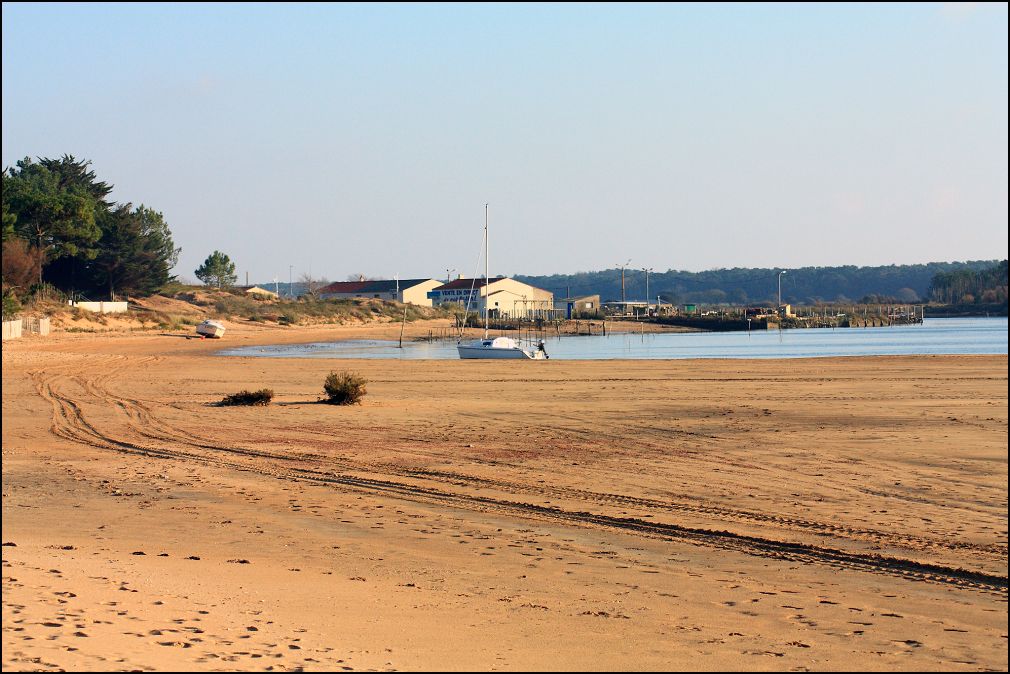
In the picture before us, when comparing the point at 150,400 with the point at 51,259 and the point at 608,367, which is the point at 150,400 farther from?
the point at 51,259

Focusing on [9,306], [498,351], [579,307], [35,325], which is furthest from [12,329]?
[579,307]

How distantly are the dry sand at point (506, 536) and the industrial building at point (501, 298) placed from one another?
4241 inches

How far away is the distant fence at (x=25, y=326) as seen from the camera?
54725 millimetres

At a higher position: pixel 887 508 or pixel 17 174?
pixel 17 174

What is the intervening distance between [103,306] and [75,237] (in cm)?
599

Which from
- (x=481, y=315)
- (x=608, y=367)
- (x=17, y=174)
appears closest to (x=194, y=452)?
(x=608, y=367)

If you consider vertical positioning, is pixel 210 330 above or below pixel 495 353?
above

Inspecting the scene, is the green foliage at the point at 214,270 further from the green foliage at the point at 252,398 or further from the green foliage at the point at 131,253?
the green foliage at the point at 252,398

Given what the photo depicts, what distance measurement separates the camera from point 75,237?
73062mm

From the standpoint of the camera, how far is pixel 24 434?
1945 centimetres

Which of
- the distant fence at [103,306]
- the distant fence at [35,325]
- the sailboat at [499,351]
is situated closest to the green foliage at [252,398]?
Result: the sailboat at [499,351]

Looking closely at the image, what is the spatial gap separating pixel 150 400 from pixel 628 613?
20.9m

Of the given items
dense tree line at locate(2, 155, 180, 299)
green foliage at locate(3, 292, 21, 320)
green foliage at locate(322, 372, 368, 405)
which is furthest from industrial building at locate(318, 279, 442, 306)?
green foliage at locate(322, 372, 368, 405)

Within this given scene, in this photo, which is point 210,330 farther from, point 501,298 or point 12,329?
point 501,298
